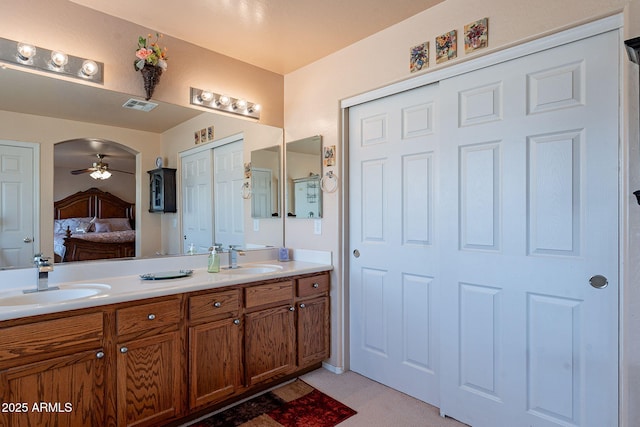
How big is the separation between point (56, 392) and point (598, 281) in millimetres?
2450

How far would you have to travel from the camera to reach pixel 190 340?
2018 millimetres

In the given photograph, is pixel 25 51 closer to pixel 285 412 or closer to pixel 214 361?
pixel 214 361

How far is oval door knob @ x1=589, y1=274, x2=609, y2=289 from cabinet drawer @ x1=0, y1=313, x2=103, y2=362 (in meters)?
2.27

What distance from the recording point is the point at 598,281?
5.36 ft

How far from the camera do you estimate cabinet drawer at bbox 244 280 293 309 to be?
229 cm

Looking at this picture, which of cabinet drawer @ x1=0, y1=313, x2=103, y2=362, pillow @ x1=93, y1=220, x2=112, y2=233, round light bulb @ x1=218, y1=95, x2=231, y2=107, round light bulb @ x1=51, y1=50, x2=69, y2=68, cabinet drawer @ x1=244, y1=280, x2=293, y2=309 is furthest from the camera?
round light bulb @ x1=218, y1=95, x2=231, y2=107

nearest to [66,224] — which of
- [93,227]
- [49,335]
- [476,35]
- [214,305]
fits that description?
[93,227]

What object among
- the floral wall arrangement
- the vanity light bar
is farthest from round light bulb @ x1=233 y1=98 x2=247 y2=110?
the vanity light bar

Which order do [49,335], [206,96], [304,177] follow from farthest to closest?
1. [304,177]
2. [206,96]
3. [49,335]

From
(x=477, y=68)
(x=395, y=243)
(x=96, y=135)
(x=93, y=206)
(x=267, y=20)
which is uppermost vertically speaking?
(x=267, y=20)

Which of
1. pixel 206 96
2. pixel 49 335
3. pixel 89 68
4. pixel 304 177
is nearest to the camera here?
pixel 49 335

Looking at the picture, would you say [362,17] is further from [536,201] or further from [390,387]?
[390,387]

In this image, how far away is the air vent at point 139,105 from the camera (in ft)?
7.52

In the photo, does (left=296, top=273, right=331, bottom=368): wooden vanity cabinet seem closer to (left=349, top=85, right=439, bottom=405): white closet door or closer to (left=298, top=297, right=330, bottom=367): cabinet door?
(left=298, top=297, right=330, bottom=367): cabinet door
